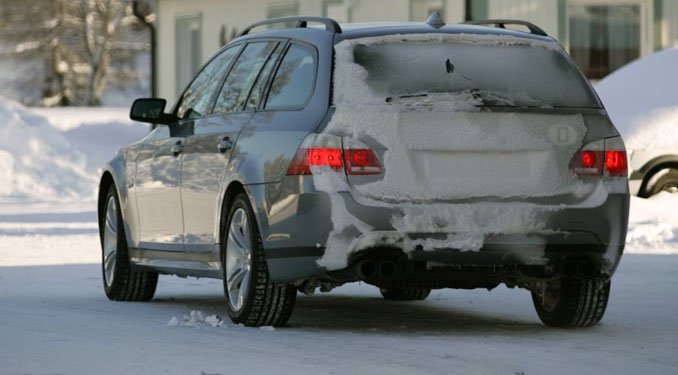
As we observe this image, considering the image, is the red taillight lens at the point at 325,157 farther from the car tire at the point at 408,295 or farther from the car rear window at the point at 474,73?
the car tire at the point at 408,295

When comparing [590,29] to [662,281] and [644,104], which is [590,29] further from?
[662,281]

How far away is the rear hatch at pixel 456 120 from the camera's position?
9.25 metres

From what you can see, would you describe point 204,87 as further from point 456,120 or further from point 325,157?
point 456,120

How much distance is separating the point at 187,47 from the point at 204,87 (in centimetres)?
2789

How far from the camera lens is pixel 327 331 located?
Answer: 9.71m

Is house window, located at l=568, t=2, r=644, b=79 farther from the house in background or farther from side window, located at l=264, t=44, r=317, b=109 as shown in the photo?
side window, located at l=264, t=44, r=317, b=109

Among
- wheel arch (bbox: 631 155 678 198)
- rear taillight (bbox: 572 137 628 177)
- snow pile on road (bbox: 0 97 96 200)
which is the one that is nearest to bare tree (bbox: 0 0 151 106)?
snow pile on road (bbox: 0 97 96 200)

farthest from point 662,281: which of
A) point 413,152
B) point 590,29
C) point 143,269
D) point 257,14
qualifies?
point 257,14

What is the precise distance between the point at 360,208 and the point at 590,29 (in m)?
21.5

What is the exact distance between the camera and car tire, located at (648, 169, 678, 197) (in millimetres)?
18922

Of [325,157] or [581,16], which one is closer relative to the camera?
[325,157]

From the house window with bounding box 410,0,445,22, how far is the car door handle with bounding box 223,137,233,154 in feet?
70.8

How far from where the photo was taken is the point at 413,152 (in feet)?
30.4

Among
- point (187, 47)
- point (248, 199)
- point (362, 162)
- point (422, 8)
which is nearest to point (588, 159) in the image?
point (362, 162)
